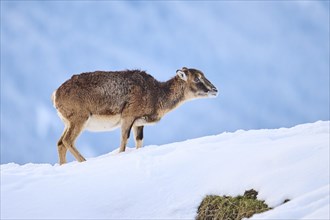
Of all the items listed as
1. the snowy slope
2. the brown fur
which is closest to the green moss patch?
the snowy slope

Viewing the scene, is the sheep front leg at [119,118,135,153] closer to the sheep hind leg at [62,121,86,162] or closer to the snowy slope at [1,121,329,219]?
the sheep hind leg at [62,121,86,162]

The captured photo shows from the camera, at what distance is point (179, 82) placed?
17031 mm

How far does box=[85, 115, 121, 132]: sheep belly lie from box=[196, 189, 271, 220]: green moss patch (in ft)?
24.0

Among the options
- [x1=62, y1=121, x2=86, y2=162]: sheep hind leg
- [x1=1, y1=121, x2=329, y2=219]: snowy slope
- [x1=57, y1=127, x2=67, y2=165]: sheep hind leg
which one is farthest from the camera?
[x1=57, y1=127, x2=67, y2=165]: sheep hind leg

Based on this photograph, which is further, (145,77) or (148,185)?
(145,77)

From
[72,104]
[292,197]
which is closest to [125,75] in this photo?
[72,104]

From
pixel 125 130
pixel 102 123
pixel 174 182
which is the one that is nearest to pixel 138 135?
pixel 125 130

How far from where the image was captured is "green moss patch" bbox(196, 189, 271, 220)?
25.8ft

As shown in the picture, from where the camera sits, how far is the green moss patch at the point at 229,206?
7863 millimetres

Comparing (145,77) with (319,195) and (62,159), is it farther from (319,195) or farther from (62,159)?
(319,195)

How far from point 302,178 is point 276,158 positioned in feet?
3.01

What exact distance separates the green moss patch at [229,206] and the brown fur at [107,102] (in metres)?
6.78

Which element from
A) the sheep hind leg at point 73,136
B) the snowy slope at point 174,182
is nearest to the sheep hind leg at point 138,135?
the sheep hind leg at point 73,136

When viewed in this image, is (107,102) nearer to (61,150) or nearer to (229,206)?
(61,150)
